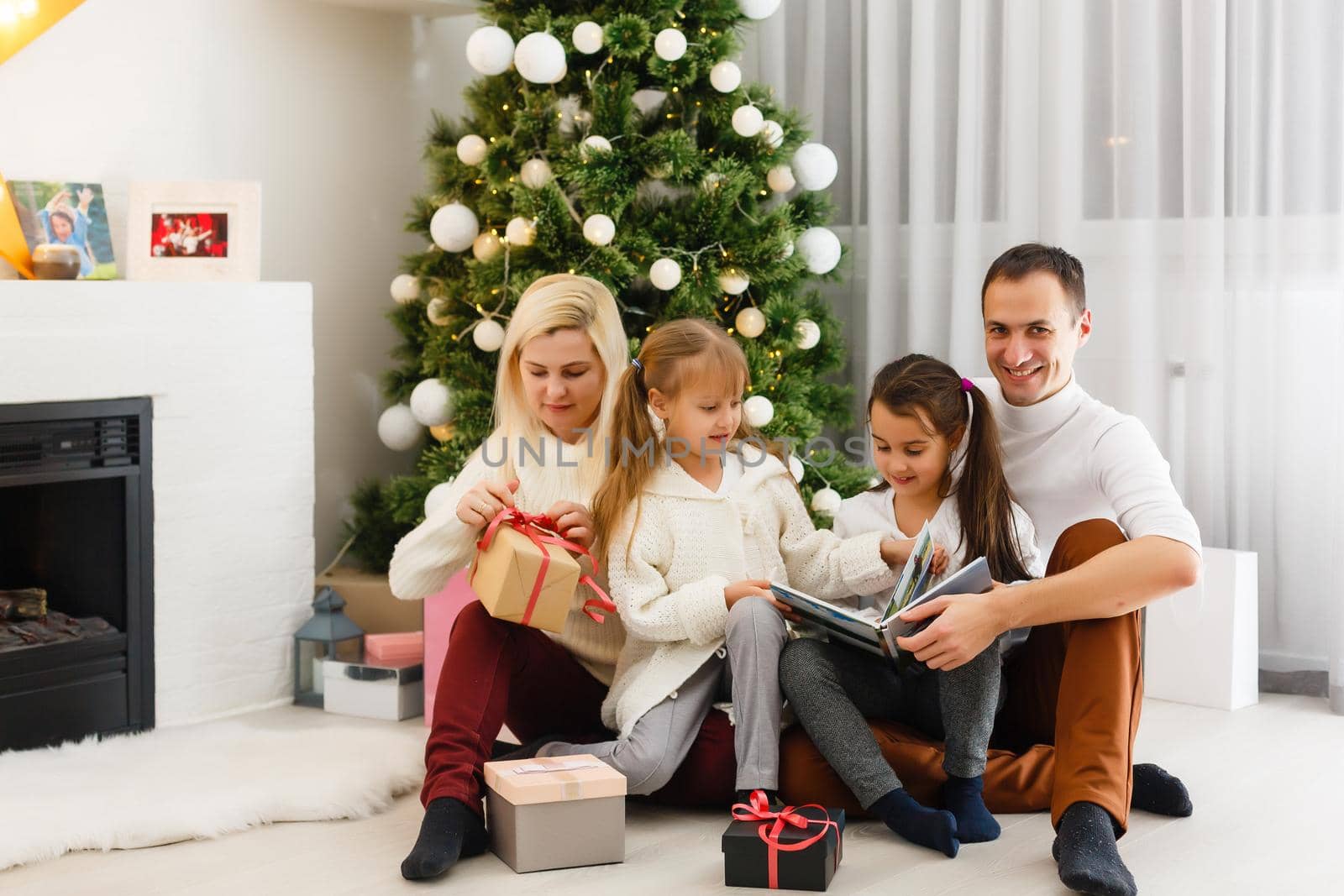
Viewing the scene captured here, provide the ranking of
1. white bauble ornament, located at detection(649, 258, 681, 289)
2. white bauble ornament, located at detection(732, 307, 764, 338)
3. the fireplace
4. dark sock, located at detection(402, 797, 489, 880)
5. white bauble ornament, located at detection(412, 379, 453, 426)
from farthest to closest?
white bauble ornament, located at detection(412, 379, 453, 426)
white bauble ornament, located at detection(732, 307, 764, 338)
white bauble ornament, located at detection(649, 258, 681, 289)
the fireplace
dark sock, located at detection(402, 797, 489, 880)

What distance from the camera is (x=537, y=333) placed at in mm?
2236

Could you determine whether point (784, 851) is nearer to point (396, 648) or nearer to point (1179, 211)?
point (396, 648)

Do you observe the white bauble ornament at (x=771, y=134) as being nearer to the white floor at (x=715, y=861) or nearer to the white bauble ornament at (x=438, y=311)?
the white bauble ornament at (x=438, y=311)

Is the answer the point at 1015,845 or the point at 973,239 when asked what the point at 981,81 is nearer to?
the point at 973,239

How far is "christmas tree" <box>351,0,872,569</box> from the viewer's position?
9.34ft

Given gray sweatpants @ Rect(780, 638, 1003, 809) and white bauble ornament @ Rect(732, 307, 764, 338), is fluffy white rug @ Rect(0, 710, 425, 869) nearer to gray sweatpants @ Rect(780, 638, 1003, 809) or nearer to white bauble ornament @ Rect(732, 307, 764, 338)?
gray sweatpants @ Rect(780, 638, 1003, 809)

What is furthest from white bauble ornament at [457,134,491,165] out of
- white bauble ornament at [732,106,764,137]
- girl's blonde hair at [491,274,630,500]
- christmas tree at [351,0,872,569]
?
girl's blonde hair at [491,274,630,500]

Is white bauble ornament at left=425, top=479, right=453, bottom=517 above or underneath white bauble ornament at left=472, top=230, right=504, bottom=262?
underneath

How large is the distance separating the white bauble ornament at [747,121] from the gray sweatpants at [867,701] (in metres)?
1.28

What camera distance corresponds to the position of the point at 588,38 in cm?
282

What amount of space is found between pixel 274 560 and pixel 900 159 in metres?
1.72

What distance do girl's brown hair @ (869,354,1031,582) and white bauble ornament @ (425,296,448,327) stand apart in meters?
1.29

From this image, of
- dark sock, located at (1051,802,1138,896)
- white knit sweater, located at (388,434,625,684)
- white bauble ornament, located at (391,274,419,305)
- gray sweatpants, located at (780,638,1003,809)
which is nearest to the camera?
dark sock, located at (1051,802,1138,896)

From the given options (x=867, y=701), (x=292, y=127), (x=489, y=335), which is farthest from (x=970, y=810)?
(x=292, y=127)
